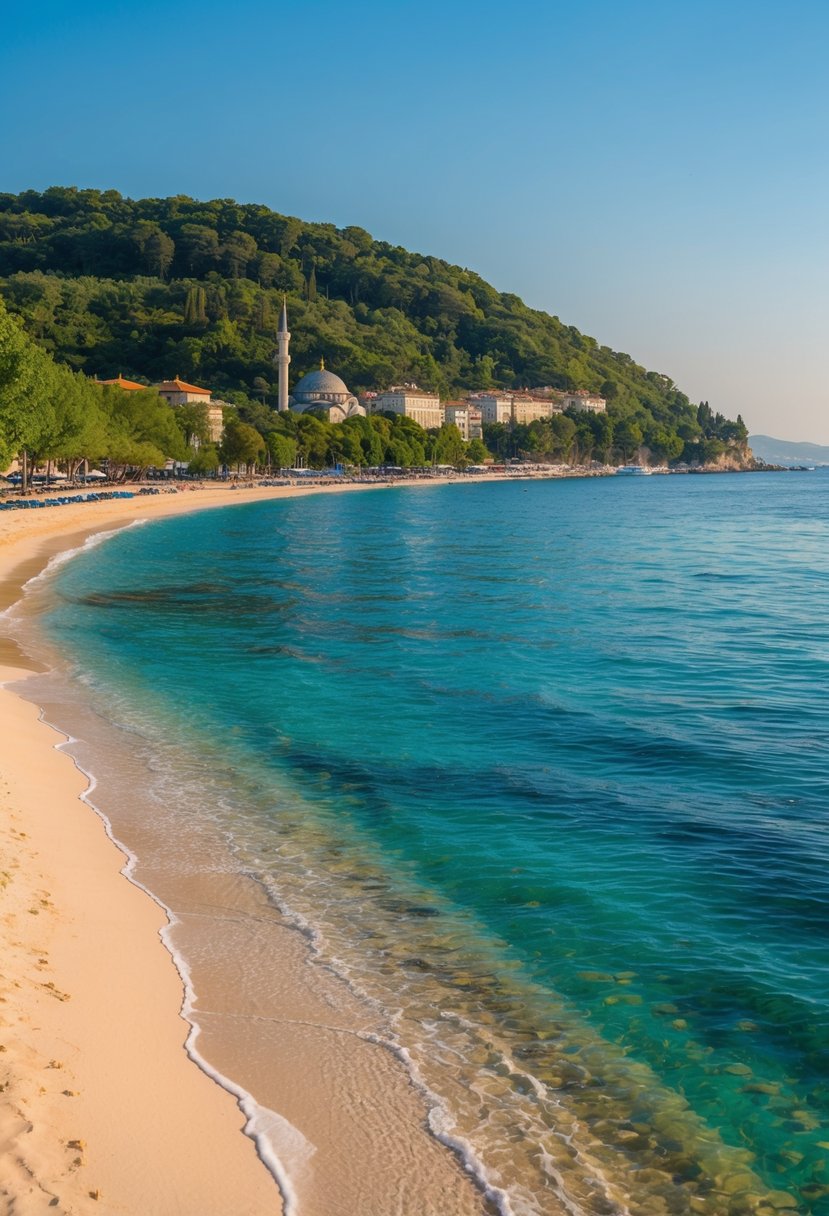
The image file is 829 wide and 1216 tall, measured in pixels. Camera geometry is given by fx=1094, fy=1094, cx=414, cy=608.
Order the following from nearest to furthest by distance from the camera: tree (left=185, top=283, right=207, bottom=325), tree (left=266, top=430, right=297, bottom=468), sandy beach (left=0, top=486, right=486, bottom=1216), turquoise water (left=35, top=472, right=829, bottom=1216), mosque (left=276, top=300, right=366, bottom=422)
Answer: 1. sandy beach (left=0, top=486, right=486, bottom=1216)
2. turquoise water (left=35, top=472, right=829, bottom=1216)
3. tree (left=266, top=430, right=297, bottom=468)
4. mosque (left=276, top=300, right=366, bottom=422)
5. tree (left=185, top=283, right=207, bottom=325)

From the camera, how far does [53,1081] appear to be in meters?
6.81

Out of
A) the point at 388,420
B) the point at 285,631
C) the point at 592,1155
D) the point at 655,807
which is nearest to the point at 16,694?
the point at 285,631

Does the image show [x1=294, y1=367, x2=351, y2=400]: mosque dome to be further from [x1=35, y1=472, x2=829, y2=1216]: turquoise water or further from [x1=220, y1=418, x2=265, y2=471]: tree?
[x1=35, y1=472, x2=829, y2=1216]: turquoise water

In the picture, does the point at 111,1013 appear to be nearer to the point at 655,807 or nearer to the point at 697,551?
the point at 655,807

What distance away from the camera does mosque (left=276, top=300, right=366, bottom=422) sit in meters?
178

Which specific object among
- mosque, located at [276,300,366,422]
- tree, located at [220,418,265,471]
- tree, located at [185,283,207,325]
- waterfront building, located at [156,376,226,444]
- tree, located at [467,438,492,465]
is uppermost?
tree, located at [185,283,207,325]

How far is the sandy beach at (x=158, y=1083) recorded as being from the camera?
237 inches

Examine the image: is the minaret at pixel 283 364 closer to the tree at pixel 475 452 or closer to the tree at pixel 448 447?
the tree at pixel 448 447

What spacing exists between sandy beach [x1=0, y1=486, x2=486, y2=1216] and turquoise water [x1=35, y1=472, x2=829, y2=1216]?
471 mm

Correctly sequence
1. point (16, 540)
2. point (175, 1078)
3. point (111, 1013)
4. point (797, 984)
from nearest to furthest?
point (175, 1078) → point (111, 1013) → point (797, 984) → point (16, 540)

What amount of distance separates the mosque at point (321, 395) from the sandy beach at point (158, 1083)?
16853 centimetres

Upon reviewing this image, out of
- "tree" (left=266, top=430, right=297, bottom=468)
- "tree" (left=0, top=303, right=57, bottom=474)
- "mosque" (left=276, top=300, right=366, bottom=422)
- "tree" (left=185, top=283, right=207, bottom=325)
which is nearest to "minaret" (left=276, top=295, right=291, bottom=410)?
"mosque" (left=276, top=300, right=366, bottom=422)

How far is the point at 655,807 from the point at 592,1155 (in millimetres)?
7457

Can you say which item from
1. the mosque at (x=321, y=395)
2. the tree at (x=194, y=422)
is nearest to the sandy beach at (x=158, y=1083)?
the tree at (x=194, y=422)
